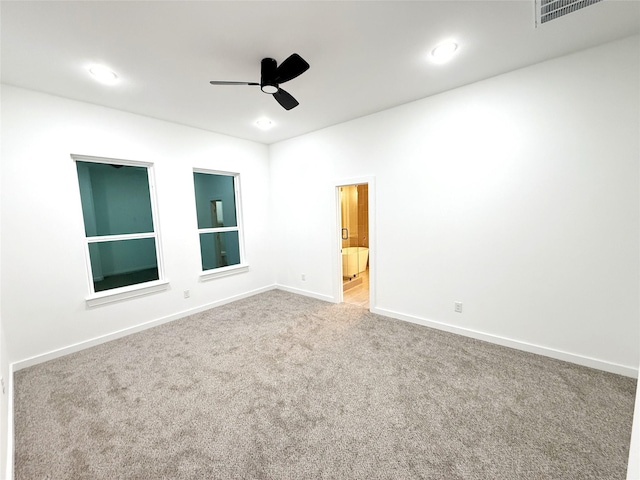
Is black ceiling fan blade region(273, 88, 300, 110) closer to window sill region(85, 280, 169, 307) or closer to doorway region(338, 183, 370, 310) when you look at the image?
doorway region(338, 183, 370, 310)

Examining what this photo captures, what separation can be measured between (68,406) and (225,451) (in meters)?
1.45

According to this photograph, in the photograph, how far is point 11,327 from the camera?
2486 mm

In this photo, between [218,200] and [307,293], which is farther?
[218,200]

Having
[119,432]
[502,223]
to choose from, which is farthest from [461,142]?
[119,432]

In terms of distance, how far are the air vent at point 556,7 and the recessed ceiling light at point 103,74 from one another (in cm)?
334

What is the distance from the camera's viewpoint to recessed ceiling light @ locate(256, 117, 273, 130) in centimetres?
353

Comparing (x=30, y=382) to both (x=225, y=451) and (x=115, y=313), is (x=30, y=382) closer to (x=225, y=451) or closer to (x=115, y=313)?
(x=115, y=313)

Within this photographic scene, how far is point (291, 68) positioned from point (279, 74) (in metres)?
0.13

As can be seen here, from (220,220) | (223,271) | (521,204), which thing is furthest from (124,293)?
(521,204)

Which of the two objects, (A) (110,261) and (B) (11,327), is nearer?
(B) (11,327)

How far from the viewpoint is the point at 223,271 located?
164 inches

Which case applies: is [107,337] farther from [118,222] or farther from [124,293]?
[118,222]

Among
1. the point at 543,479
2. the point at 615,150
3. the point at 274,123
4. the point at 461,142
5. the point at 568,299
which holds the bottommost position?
the point at 543,479

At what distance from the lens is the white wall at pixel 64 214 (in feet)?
8.11
